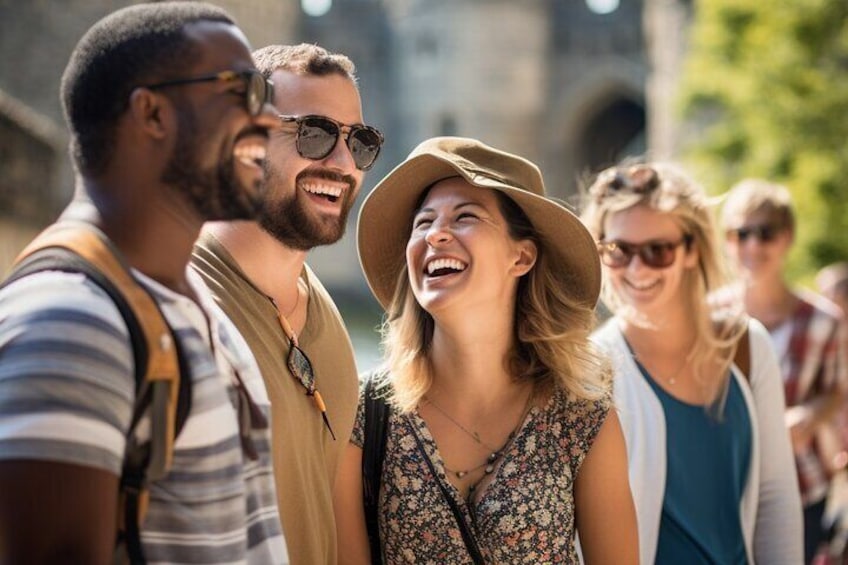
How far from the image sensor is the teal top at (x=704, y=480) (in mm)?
2703

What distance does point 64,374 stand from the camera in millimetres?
1228

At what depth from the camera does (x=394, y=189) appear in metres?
2.45

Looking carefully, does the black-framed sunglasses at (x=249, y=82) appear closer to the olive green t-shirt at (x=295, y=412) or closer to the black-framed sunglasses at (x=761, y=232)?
the olive green t-shirt at (x=295, y=412)

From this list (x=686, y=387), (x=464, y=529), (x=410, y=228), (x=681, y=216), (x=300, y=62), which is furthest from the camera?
(x=681, y=216)

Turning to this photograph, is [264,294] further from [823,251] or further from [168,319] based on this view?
[823,251]

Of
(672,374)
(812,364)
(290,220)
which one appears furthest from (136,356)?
(812,364)

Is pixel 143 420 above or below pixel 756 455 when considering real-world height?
above

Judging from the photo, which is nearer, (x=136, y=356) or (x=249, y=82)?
(x=136, y=356)

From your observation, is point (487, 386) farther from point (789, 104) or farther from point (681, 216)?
point (789, 104)

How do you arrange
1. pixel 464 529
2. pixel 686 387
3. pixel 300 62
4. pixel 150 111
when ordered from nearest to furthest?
pixel 150 111
pixel 464 529
pixel 300 62
pixel 686 387

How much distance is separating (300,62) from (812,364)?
2.16 metres

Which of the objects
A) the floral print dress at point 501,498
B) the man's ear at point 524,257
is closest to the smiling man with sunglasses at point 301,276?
the floral print dress at point 501,498

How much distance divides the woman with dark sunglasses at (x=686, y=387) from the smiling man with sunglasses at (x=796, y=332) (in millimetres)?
744

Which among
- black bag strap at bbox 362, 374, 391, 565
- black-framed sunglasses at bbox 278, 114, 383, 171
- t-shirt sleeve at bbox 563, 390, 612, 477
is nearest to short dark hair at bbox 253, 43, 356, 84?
black-framed sunglasses at bbox 278, 114, 383, 171
